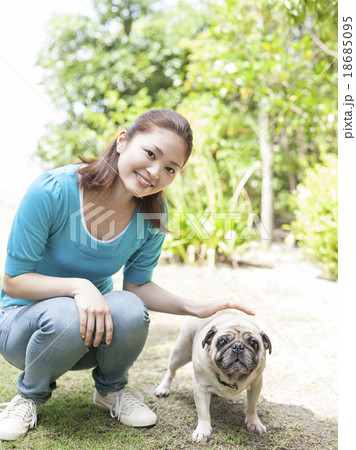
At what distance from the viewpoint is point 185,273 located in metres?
3.52

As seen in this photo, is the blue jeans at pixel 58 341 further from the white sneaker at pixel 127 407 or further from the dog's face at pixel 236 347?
the dog's face at pixel 236 347

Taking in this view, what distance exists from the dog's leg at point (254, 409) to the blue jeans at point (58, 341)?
1.22 ft

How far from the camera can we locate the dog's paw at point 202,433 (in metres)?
1.32

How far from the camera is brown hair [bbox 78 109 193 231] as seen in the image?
1297mm

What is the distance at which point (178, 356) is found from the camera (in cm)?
164

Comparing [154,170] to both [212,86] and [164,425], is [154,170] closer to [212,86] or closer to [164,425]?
[164,425]

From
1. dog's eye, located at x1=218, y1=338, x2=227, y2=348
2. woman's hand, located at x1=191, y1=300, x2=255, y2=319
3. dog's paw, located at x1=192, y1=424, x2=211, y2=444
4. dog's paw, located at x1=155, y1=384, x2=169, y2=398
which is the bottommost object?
dog's paw, located at x1=155, y1=384, x2=169, y2=398

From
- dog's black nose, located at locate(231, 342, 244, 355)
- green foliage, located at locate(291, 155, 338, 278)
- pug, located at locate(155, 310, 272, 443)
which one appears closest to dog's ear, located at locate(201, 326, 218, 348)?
pug, located at locate(155, 310, 272, 443)

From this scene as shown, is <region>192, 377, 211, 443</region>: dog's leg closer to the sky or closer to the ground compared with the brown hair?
closer to the ground

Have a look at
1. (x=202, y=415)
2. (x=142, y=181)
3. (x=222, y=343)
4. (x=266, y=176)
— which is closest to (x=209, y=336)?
(x=222, y=343)

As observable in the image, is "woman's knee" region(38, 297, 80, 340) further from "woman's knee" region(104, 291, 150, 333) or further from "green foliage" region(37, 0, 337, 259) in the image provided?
"green foliage" region(37, 0, 337, 259)

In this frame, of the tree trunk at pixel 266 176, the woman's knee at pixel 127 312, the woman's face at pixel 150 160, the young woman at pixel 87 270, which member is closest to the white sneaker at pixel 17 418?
the young woman at pixel 87 270

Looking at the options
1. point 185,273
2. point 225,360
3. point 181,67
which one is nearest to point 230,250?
point 185,273

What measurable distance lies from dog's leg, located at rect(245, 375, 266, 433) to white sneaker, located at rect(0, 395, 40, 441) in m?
0.65
